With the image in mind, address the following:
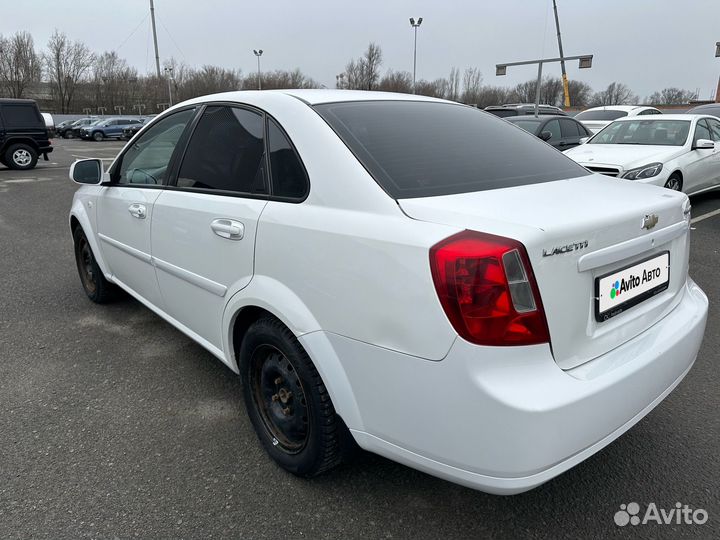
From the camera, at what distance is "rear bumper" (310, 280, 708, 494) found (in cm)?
151

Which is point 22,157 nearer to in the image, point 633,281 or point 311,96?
point 311,96

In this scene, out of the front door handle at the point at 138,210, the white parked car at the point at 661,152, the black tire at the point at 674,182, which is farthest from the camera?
the black tire at the point at 674,182

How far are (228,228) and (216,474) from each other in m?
1.08

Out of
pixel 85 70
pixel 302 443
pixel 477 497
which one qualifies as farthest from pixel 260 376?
pixel 85 70

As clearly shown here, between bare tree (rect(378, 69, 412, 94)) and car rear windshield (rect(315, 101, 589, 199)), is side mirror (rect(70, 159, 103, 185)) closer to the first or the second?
car rear windshield (rect(315, 101, 589, 199))

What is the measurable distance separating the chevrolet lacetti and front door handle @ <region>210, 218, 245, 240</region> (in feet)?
0.04

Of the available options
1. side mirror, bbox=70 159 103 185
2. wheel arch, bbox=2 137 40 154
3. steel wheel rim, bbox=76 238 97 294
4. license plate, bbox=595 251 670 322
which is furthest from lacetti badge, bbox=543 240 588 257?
wheel arch, bbox=2 137 40 154

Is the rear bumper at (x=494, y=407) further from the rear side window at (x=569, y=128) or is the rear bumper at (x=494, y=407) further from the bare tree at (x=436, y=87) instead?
the bare tree at (x=436, y=87)

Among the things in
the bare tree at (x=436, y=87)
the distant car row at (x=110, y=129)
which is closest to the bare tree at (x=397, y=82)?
the bare tree at (x=436, y=87)

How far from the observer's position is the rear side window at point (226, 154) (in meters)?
2.37

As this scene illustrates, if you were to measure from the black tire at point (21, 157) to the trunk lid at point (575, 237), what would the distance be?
707 inches

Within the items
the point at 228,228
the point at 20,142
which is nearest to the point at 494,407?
the point at 228,228

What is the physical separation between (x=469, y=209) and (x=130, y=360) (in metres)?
2.62

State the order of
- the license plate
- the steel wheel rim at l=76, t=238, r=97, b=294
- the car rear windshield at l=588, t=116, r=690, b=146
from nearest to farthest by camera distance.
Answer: the license plate
the steel wheel rim at l=76, t=238, r=97, b=294
the car rear windshield at l=588, t=116, r=690, b=146
